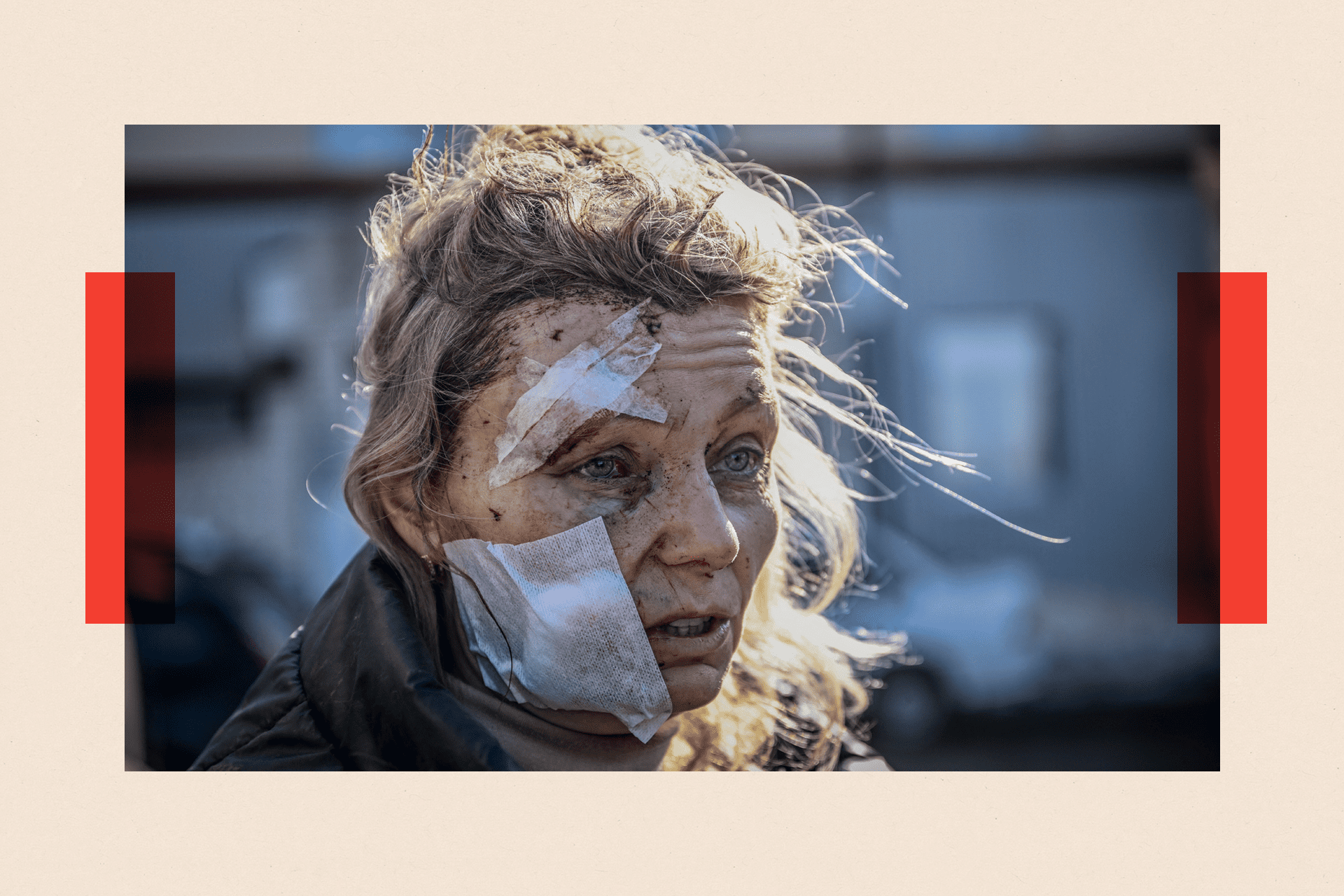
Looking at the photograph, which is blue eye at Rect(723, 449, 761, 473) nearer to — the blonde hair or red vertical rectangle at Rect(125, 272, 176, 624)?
the blonde hair

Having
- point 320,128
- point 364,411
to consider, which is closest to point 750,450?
point 364,411

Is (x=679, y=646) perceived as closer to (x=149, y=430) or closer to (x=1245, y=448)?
(x=149, y=430)

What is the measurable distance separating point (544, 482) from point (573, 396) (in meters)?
0.18

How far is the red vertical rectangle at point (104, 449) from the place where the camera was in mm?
2203

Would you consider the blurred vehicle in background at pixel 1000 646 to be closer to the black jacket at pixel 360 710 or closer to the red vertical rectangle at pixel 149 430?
the black jacket at pixel 360 710

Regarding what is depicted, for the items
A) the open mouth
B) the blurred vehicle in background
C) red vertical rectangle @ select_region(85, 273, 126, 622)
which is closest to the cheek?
the open mouth

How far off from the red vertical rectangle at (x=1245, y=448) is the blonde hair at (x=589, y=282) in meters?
0.84

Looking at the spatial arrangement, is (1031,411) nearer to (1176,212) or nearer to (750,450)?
(1176,212)

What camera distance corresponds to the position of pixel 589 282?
1738mm

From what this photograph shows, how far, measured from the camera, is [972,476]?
353cm

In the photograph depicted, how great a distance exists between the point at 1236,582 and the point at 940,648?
7.38 ft

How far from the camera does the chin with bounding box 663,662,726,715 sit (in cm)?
179

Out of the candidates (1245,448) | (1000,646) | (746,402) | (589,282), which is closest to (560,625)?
(746,402)

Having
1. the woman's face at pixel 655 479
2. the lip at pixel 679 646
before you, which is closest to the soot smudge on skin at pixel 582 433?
the woman's face at pixel 655 479
